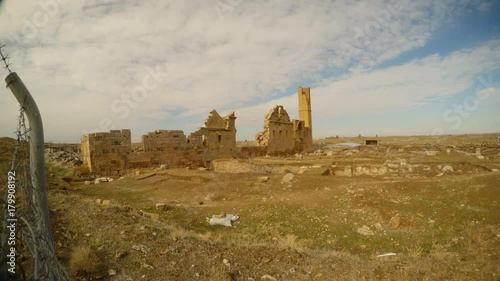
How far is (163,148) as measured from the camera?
18266 millimetres

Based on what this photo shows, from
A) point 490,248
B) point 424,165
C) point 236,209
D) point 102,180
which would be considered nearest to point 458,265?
point 490,248

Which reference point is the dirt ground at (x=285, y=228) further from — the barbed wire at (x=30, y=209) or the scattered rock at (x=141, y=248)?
the barbed wire at (x=30, y=209)

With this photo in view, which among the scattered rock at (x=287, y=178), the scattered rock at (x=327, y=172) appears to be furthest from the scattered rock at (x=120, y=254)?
the scattered rock at (x=327, y=172)

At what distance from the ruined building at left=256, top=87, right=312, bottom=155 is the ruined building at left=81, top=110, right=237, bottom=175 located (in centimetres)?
493

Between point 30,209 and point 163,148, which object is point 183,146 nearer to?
point 163,148

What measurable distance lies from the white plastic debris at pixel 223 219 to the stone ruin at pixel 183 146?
10.0 meters

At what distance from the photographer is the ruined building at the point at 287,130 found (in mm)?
26234

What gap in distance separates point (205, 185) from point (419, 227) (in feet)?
28.2

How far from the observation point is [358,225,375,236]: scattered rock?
306 inches

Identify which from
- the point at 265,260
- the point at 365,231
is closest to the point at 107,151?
the point at 265,260

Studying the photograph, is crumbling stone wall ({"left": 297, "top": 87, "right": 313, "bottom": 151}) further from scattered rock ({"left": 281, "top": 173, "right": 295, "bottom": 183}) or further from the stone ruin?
scattered rock ({"left": 281, "top": 173, "right": 295, "bottom": 183})

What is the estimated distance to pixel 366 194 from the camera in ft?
33.4

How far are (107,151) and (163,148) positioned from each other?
3.42 meters

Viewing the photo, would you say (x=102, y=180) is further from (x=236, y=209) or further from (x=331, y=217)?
(x=331, y=217)
